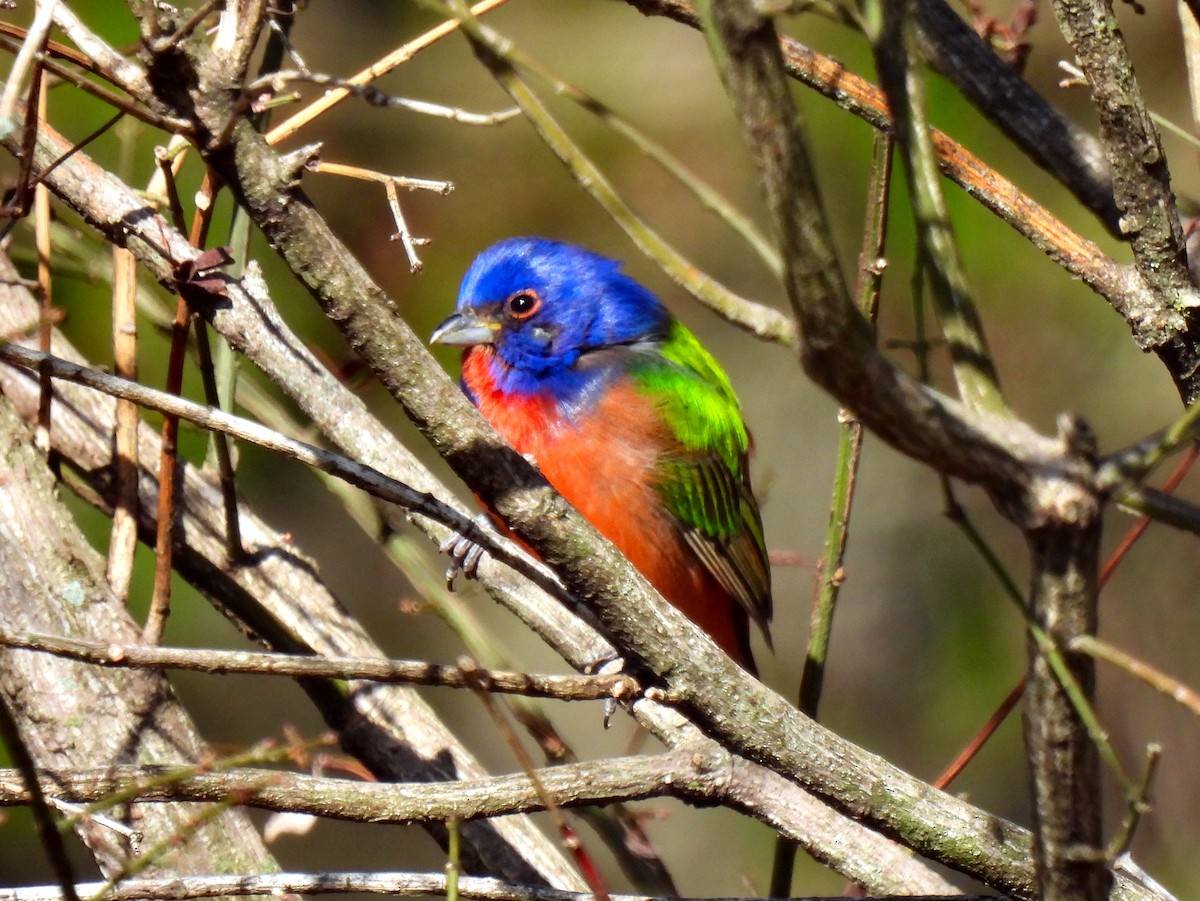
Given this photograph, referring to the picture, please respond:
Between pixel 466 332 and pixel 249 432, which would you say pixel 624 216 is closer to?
pixel 249 432

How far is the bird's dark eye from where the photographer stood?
428 cm

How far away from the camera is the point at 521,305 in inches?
169

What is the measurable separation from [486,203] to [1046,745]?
5.96 m

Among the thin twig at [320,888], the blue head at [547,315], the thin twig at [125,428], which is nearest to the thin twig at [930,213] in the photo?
the thin twig at [320,888]

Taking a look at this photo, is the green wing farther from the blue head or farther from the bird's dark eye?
the bird's dark eye

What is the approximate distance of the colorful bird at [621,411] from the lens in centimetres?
405

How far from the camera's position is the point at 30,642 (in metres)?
1.66

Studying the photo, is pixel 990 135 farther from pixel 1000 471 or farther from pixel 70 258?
pixel 1000 471

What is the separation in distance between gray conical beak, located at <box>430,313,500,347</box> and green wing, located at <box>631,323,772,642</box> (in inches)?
19.0

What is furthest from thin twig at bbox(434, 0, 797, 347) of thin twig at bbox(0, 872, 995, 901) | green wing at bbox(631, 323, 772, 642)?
green wing at bbox(631, 323, 772, 642)

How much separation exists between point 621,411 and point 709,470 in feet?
1.28

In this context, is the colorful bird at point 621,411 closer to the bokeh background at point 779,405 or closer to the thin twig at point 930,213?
the bokeh background at point 779,405

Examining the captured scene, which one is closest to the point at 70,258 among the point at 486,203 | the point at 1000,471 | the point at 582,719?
the point at 1000,471

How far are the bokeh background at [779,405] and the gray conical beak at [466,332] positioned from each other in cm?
124
